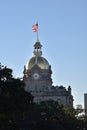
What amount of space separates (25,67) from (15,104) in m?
119

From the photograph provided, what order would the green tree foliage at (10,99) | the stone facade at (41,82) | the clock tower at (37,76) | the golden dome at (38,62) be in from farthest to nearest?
the golden dome at (38,62) < the stone facade at (41,82) < the clock tower at (37,76) < the green tree foliage at (10,99)

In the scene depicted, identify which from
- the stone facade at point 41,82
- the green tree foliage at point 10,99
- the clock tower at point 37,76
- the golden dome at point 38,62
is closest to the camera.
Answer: the green tree foliage at point 10,99

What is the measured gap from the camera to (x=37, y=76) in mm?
189375

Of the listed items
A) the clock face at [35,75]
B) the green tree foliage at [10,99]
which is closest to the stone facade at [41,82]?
the clock face at [35,75]

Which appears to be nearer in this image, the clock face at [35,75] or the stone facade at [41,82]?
the stone facade at [41,82]

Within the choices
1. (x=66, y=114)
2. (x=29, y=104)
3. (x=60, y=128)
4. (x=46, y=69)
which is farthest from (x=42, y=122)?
(x=46, y=69)

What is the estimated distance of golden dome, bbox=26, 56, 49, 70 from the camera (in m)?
189

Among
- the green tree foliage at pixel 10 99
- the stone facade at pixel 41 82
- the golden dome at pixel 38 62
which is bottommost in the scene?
the green tree foliage at pixel 10 99

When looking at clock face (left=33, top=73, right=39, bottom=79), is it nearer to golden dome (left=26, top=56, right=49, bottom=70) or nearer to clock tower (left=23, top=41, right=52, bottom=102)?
clock tower (left=23, top=41, right=52, bottom=102)

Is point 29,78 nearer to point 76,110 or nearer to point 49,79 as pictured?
point 49,79

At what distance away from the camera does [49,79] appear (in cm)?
19000

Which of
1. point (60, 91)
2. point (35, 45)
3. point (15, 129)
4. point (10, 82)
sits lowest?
point (15, 129)

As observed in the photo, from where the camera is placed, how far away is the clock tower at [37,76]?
189 metres

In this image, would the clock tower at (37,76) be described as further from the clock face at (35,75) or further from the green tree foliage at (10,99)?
the green tree foliage at (10,99)
